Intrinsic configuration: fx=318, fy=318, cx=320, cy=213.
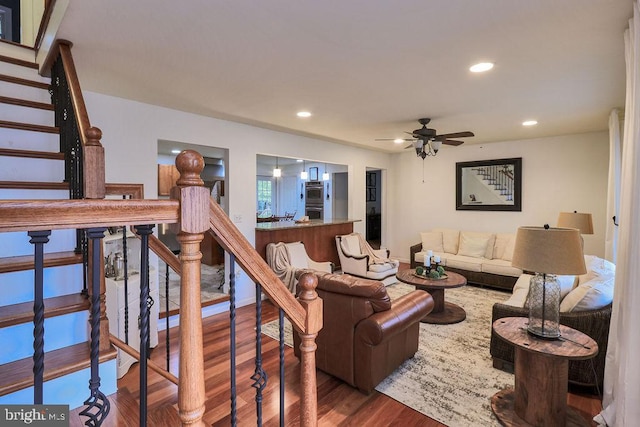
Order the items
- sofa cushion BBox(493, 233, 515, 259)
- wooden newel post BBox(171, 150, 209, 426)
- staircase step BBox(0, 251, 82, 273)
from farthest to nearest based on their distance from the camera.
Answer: sofa cushion BBox(493, 233, 515, 259) < staircase step BBox(0, 251, 82, 273) < wooden newel post BBox(171, 150, 209, 426)

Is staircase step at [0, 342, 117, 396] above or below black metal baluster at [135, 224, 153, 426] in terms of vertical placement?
below

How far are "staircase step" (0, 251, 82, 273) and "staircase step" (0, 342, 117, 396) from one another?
45 cm

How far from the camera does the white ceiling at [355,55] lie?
1.82m

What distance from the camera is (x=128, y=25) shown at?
77.7 inches

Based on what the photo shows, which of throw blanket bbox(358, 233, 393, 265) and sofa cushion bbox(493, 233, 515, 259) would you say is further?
throw blanket bbox(358, 233, 393, 265)

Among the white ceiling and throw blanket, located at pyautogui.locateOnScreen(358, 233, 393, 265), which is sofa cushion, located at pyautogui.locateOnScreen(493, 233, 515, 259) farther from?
the white ceiling

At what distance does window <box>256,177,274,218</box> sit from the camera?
10.5 metres

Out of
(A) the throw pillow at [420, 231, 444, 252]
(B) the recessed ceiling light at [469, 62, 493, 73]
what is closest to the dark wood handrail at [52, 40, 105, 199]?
(B) the recessed ceiling light at [469, 62, 493, 73]

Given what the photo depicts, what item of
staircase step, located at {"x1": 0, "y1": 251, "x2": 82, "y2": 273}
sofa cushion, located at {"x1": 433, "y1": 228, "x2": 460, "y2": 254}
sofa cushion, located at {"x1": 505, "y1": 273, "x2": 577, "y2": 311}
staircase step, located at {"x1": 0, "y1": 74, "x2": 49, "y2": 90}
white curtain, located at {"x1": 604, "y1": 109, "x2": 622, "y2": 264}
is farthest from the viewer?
sofa cushion, located at {"x1": 433, "y1": 228, "x2": 460, "y2": 254}

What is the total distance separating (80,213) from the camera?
0.70 m

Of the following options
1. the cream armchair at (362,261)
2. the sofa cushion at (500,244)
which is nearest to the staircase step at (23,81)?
the cream armchair at (362,261)

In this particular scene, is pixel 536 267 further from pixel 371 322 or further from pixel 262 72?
pixel 262 72

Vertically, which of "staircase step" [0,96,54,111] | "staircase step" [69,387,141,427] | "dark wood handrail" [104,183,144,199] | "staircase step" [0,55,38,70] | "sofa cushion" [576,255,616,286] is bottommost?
"staircase step" [69,387,141,427]

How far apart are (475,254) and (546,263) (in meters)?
4.10
